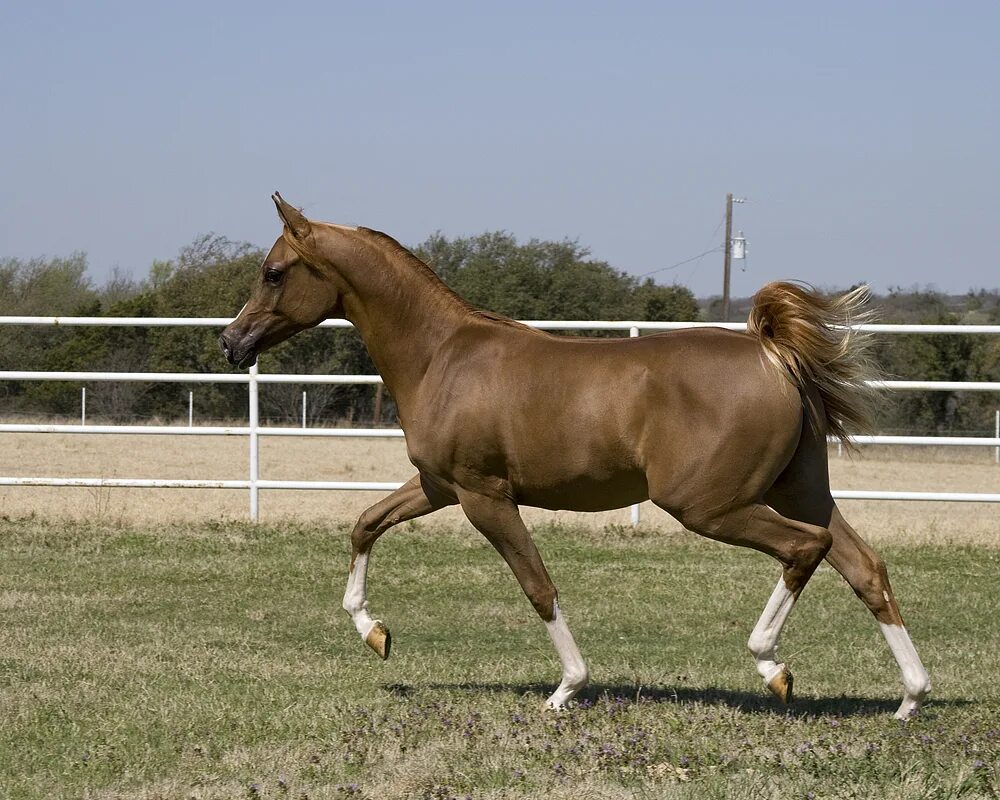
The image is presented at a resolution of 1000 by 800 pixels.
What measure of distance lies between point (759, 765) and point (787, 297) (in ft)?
6.24

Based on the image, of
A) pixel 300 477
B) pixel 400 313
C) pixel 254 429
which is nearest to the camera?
pixel 400 313

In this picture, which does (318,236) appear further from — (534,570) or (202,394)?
(202,394)

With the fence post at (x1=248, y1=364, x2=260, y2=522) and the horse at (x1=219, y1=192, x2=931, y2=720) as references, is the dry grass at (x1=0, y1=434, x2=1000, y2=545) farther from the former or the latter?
the horse at (x1=219, y1=192, x2=931, y2=720)

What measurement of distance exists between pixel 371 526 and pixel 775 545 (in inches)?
72.2

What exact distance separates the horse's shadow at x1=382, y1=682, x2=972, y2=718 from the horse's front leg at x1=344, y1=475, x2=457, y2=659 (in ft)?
1.28

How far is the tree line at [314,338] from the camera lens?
18.6 metres

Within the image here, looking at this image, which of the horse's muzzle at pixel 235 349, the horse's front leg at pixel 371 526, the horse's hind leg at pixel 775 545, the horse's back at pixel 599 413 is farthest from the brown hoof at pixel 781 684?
the horse's muzzle at pixel 235 349

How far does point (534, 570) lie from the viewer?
5.49 metres

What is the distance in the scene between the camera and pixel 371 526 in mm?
5949

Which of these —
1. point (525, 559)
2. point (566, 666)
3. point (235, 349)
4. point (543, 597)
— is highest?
point (235, 349)

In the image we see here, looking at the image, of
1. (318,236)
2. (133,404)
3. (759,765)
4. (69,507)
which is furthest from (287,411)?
(759,765)

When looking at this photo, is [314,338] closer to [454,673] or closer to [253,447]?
[253,447]

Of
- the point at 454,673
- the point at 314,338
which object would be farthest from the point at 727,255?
the point at 454,673

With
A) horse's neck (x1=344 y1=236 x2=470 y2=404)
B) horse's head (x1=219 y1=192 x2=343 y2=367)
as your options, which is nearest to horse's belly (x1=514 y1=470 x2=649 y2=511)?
horse's neck (x1=344 y1=236 x2=470 y2=404)
